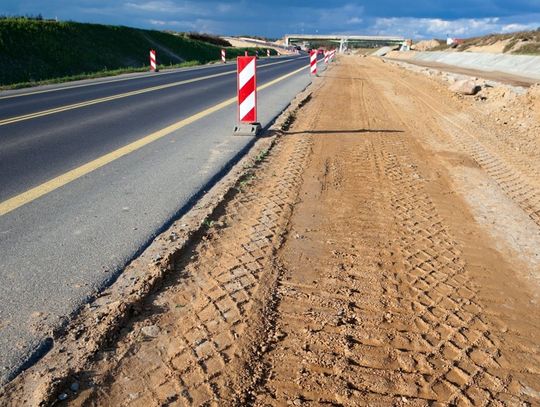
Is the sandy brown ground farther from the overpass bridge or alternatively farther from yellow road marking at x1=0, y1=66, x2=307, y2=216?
the overpass bridge

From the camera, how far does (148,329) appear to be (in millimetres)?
2572

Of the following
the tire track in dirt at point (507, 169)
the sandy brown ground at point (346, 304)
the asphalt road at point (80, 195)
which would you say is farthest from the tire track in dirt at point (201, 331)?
the tire track in dirt at point (507, 169)

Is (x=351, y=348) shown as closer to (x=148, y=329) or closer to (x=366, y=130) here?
(x=148, y=329)

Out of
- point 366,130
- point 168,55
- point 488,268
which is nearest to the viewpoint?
point 488,268

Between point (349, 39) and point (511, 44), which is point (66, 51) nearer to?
point (511, 44)

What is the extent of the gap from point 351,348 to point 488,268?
1.66 m

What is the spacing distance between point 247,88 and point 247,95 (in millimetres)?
A: 131

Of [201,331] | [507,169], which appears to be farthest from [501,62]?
[201,331]

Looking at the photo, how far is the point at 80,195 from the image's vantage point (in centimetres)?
464

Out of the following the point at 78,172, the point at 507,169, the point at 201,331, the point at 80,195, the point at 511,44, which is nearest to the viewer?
the point at 201,331

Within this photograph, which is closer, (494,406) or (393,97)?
(494,406)

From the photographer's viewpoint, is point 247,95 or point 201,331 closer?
point 201,331

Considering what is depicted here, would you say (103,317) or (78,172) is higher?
(103,317)

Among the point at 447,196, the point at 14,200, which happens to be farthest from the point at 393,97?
the point at 14,200
